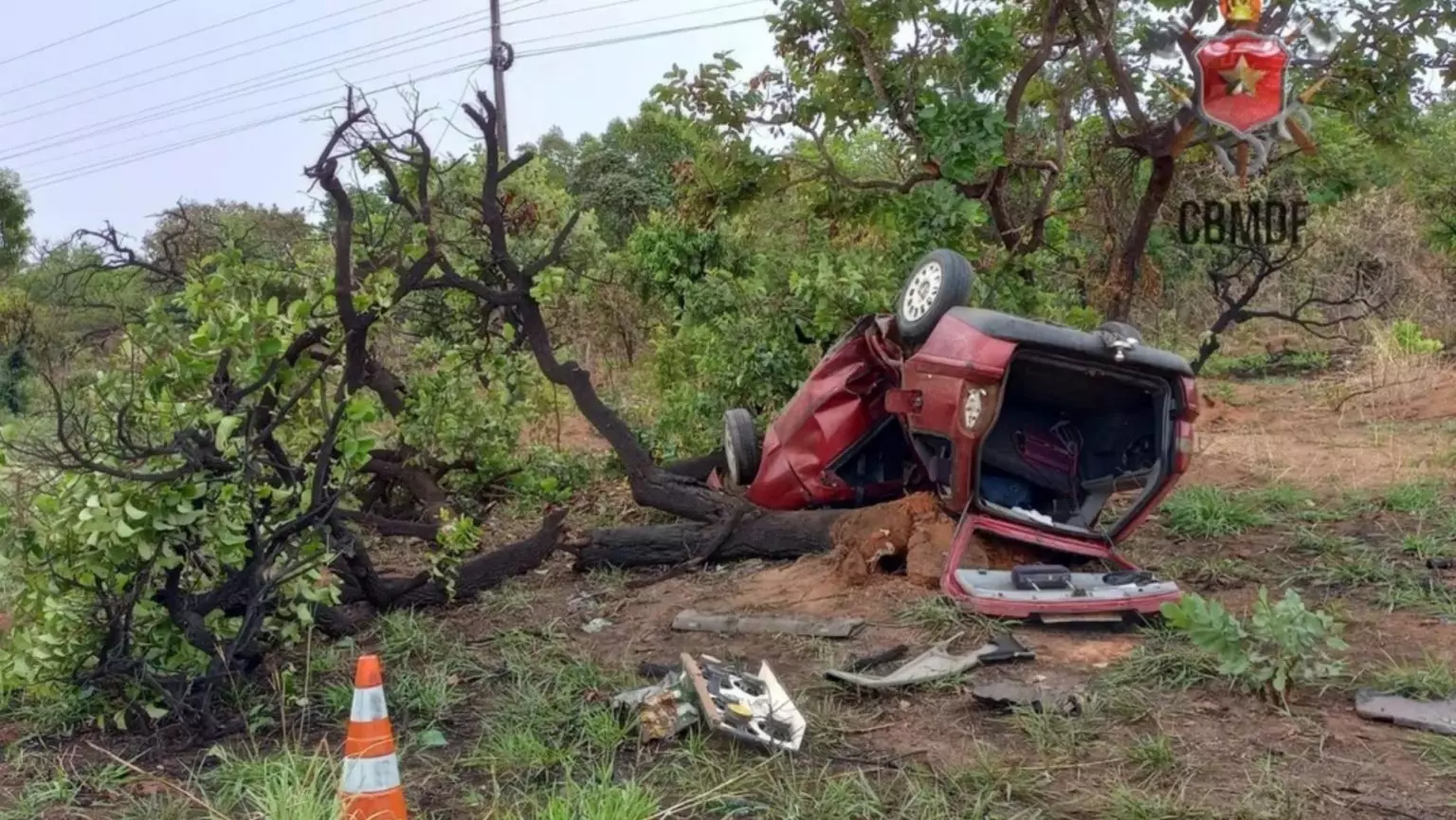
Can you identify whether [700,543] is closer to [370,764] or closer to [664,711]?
[664,711]

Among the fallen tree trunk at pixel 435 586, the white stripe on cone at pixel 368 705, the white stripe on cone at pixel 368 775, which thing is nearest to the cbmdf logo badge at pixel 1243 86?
the fallen tree trunk at pixel 435 586

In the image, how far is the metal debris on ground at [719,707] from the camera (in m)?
3.70

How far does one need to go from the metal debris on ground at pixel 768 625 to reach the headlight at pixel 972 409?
38.2 inches

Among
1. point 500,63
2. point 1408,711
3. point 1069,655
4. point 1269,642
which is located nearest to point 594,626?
point 1069,655

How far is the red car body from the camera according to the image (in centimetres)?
518

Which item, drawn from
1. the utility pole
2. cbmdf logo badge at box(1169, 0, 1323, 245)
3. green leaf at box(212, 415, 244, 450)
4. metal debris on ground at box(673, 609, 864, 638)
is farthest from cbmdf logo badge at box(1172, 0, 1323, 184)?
the utility pole

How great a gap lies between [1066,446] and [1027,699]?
2.28m

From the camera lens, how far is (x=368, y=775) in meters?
3.15

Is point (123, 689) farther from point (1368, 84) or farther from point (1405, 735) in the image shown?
point (1368, 84)

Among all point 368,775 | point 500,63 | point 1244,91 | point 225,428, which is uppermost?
point 500,63

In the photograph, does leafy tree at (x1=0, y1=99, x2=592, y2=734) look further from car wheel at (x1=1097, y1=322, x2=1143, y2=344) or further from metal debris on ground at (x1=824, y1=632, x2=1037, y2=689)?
car wheel at (x1=1097, y1=322, x2=1143, y2=344)

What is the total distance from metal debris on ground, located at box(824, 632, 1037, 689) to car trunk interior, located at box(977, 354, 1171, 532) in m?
1.00

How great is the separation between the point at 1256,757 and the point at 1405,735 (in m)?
0.53

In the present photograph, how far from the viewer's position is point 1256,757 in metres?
3.54
